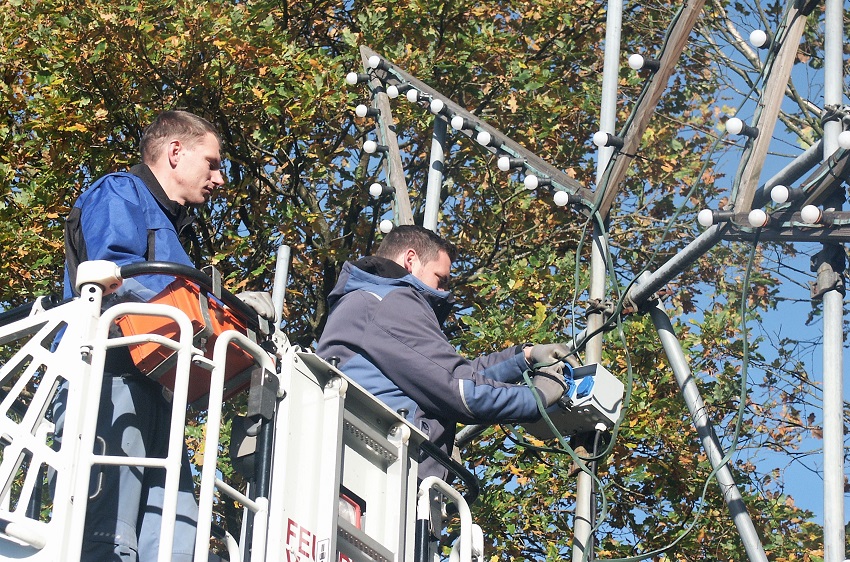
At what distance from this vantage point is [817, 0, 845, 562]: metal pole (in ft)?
18.5

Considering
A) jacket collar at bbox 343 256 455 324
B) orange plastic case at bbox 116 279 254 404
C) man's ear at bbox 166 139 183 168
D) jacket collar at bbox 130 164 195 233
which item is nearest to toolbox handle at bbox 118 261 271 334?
orange plastic case at bbox 116 279 254 404

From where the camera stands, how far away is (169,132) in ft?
17.8

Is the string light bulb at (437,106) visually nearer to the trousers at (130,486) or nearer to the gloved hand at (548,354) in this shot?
the gloved hand at (548,354)

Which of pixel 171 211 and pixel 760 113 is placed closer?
pixel 171 211

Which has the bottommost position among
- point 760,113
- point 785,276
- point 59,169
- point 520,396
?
point 520,396

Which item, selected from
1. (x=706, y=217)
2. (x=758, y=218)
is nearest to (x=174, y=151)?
(x=706, y=217)

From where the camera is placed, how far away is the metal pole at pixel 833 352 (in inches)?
222

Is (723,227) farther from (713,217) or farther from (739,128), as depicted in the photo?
(739,128)

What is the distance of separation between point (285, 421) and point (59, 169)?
25.1 ft

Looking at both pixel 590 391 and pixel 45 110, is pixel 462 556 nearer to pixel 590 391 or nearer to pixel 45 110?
pixel 590 391

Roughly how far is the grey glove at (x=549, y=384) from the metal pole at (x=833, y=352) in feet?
3.78

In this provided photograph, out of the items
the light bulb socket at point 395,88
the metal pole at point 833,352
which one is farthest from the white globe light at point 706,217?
the light bulb socket at point 395,88

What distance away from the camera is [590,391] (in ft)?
20.6

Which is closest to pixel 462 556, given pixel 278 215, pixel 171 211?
pixel 171 211
